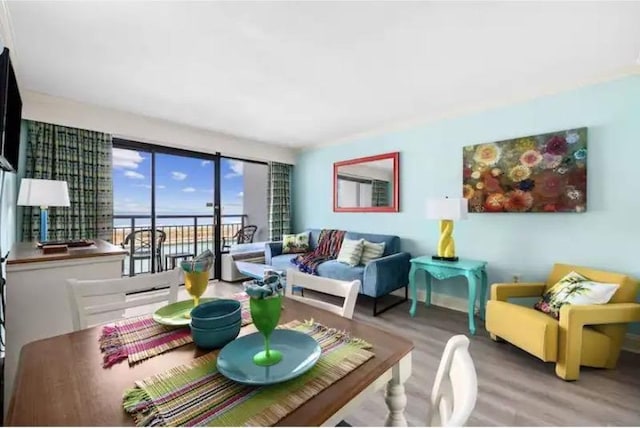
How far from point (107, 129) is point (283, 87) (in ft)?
7.56

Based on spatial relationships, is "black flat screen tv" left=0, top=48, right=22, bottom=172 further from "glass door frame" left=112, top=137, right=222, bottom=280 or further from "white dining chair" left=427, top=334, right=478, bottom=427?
"white dining chair" left=427, top=334, right=478, bottom=427

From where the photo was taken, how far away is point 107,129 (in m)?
3.44

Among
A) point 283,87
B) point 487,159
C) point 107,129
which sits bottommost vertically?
point 487,159

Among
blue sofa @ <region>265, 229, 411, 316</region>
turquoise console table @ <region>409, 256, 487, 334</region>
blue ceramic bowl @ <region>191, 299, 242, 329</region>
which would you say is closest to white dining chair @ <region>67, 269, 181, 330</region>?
blue ceramic bowl @ <region>191, 299, 242, 329</region>

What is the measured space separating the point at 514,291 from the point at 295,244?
299 centimetres

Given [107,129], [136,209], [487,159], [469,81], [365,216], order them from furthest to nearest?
[136,209], [365,216], [107,129], [487,159], [469,81]

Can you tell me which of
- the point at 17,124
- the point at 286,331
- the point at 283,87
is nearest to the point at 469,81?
the point at 283,87

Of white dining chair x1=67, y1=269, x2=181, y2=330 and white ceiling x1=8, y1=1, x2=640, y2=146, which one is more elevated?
white ceiling x1=8, y1=1, x2=640, y2=146

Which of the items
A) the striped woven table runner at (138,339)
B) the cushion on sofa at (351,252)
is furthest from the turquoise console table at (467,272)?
the striped woven table runner at (138,339)

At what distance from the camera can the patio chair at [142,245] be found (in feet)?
14.1

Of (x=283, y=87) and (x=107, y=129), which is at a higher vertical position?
(x=283, y=87)

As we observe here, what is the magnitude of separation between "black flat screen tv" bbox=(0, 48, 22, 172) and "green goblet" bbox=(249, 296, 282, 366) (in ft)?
5.66

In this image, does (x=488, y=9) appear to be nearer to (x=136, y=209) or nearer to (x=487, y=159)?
(x=487, y=159)

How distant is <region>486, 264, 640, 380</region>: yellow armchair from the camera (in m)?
1.95
